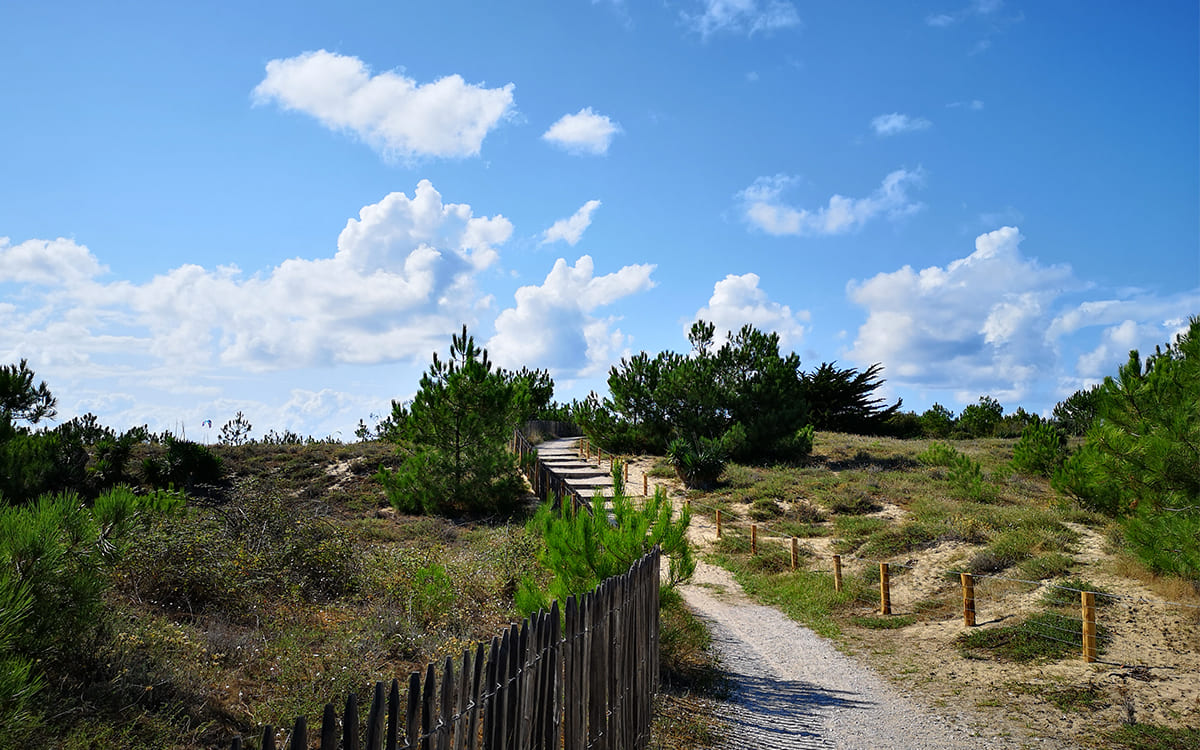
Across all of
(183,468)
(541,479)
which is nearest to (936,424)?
(541,479)

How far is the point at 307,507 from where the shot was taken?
11.3 metres

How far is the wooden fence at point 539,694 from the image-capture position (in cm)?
246

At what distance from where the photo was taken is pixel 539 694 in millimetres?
3672

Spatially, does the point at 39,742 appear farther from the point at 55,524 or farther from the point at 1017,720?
the point at 1017,720

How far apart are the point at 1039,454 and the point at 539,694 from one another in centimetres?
2102

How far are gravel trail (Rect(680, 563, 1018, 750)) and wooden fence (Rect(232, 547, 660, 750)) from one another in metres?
1.52

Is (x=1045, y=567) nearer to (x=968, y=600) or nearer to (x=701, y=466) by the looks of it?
(x=968, y=600)

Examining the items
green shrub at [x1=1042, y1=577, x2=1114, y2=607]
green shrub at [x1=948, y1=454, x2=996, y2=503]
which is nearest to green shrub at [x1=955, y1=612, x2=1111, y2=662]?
green shrub at [x1=1042, y1=577, x2=1114, y2=607]

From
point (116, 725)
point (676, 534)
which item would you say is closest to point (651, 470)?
point (676, 534)

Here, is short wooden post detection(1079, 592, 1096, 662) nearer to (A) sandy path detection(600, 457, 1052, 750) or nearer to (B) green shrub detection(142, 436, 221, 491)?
(A) sandy path detection(600, 457, 1052, 750)

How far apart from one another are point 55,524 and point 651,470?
23.2m

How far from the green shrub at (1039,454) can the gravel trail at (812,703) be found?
45.0 feet

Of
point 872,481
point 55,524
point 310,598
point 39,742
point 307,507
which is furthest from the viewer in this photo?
point 872,481

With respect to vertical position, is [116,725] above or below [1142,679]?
above
